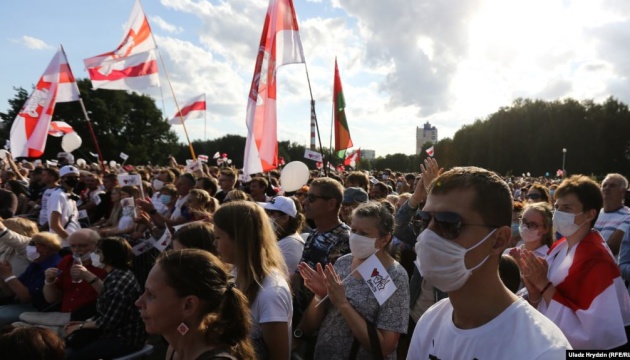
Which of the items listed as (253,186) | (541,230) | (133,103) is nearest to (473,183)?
(541,230)

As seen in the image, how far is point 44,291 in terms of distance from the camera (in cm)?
469

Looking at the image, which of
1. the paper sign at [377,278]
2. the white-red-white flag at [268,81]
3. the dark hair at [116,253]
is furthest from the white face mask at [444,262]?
the white-red-white flag at [268,81]

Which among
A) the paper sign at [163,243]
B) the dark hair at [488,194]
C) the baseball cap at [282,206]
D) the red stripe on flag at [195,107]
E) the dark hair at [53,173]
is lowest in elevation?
the paper sign at [163,243]

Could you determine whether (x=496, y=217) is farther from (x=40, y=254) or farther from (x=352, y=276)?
(x=40, y=254)

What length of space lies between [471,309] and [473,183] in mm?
459

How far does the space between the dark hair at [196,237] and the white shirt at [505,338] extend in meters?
2.05

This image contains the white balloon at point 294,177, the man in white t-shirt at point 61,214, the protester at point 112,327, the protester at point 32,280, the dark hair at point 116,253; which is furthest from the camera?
the white balloon at point 294,177

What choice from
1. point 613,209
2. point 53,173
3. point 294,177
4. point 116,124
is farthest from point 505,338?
point 116,124

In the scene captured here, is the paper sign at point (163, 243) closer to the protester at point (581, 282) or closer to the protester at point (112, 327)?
the protester at point (112, 327)

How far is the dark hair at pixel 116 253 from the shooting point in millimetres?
4227

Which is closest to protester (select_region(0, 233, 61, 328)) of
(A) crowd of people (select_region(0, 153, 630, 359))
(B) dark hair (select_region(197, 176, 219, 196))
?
(A) crowd of people (select_region(0, 153, 630, 359))

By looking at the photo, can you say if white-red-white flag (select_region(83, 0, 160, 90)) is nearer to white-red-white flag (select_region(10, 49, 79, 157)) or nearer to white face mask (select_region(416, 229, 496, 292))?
white-red-white flag (select_region(10, 49, 79, 157))

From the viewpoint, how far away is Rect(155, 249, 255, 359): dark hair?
216 centimetres

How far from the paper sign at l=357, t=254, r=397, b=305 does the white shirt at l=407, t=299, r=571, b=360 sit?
91 cm
